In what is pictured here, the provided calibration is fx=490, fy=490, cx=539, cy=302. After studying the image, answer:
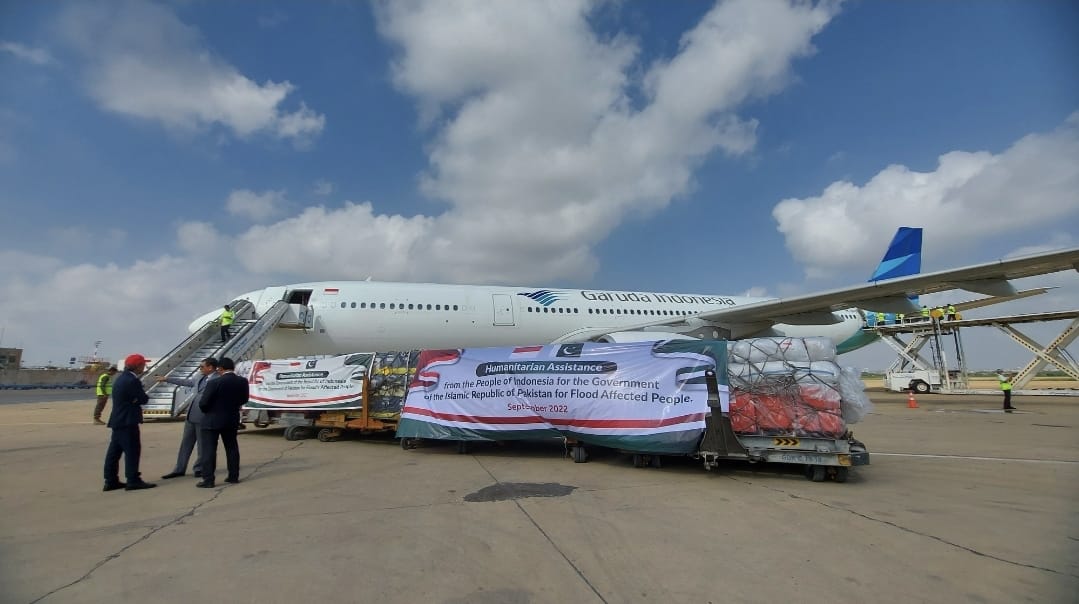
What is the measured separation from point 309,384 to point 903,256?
24.8 metres

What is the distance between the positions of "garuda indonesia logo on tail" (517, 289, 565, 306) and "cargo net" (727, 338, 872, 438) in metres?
12.8

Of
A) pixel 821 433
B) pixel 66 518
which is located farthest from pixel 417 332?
pixel 821 433

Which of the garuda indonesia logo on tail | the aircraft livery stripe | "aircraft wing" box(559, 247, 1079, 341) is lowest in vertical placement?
the aircraft livery stripe

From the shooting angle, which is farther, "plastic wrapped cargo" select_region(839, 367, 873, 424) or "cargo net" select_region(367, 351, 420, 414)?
"cargo net" select_region(367, 351, 420, 414)

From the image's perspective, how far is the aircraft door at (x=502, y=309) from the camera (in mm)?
18094

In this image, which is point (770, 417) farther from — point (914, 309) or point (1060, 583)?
point (914, 309)

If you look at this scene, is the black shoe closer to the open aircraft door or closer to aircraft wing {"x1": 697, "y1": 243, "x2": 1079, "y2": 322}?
the open aircraft door

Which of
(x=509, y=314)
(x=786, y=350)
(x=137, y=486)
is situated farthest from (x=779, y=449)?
(x=509, y=314)

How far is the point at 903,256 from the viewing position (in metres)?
22.2

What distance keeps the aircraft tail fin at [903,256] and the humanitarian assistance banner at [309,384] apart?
2256 centimetres

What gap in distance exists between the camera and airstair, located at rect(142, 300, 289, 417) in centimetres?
1335

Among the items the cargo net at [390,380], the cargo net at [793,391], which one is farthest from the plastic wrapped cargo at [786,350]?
the cargo net at [390,380]

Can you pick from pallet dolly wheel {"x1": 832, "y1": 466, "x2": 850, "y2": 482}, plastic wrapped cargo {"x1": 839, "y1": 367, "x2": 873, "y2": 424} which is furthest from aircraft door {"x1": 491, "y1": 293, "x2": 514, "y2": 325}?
pallet dolly wheel {"x1": 832, "y1": 466, "x2": 850, "y2": 482}

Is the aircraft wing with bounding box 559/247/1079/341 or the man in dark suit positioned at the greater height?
the aircraft wing with bounding box 559/247/1079/341
